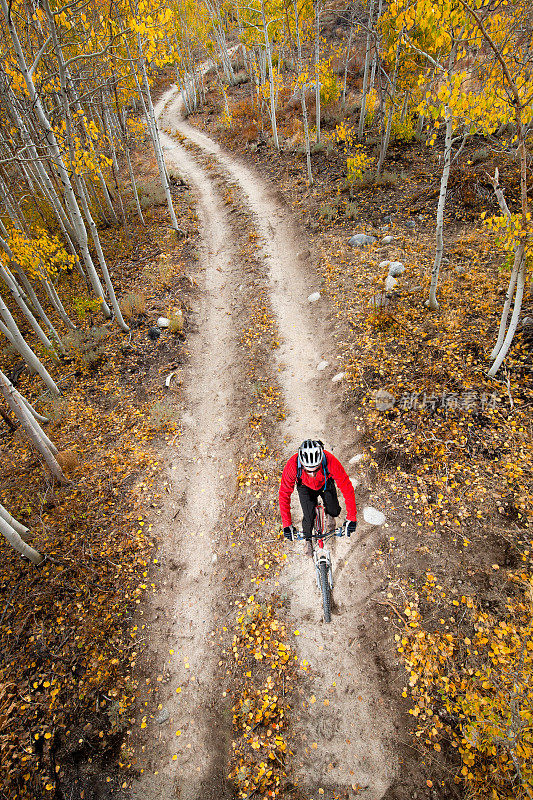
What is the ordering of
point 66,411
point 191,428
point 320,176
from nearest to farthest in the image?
point 191,428
point 66,411
point 320,176

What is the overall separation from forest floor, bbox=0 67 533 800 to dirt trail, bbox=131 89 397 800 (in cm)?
3

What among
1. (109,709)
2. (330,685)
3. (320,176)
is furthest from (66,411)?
(320,176)

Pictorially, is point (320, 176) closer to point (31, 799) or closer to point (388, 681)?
point (388, 681)

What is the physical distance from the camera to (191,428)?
9664 mm

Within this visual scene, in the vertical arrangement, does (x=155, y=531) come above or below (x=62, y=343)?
below

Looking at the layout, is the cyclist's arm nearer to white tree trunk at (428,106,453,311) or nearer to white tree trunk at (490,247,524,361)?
white tree trunk at (490,247,524,361)

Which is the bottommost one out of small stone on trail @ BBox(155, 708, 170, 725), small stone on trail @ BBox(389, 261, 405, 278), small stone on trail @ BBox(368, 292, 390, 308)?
small stone on trail @ BBox(155, 708, 170, 725)

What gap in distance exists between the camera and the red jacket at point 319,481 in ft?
17.1

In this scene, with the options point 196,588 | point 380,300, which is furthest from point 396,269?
point 196,588

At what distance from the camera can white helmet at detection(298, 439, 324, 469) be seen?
493 cm

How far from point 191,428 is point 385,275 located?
8.22m

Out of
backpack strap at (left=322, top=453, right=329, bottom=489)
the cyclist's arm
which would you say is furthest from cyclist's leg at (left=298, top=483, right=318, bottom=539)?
the cyclist's arm

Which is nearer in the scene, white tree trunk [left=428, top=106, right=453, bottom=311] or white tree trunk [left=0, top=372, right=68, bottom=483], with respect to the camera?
white tree trunk [left=0, top=372, right=68, bottom=483]

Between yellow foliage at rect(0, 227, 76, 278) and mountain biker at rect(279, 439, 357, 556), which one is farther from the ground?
yellow foliage at rect(0, 227, 76, 278)
